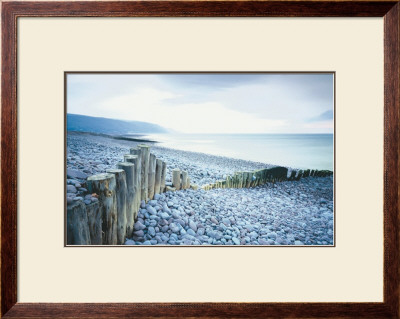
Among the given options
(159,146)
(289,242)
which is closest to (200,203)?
(159,146)

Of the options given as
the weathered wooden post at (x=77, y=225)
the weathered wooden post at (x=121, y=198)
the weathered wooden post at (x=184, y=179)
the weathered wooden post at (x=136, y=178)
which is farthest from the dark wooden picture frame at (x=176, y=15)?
the weathered wooden post at (x=184, y=179)

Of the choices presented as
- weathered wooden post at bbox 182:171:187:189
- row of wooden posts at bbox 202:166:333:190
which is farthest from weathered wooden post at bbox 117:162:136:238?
row of wooden posts at bbox 202:166:333:190

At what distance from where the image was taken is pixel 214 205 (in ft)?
5.70

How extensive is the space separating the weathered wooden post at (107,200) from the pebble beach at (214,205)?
0.04 metres

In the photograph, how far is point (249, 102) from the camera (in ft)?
5.62

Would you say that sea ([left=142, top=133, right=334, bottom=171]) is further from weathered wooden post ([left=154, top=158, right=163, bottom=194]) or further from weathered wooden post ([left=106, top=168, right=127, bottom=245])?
weathered wooden post ([left=106, top=168, right=127, bottom=245])

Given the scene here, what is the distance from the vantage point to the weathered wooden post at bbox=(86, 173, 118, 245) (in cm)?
169

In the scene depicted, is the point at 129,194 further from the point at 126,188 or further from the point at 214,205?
the point at 214,205

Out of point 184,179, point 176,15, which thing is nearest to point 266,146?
point 184,179

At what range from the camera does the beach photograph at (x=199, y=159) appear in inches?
66.6

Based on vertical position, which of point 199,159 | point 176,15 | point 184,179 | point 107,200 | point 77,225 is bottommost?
point 77,225

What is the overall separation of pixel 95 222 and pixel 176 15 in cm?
114

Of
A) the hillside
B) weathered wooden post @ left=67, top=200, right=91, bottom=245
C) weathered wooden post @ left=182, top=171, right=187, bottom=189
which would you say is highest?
the hillside

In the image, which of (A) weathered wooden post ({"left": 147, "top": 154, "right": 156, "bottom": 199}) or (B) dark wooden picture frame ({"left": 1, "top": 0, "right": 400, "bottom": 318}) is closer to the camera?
(B) dark wooden picture frame ({"left": 1, "top": 0, "right": 400, "bottom": 318})
